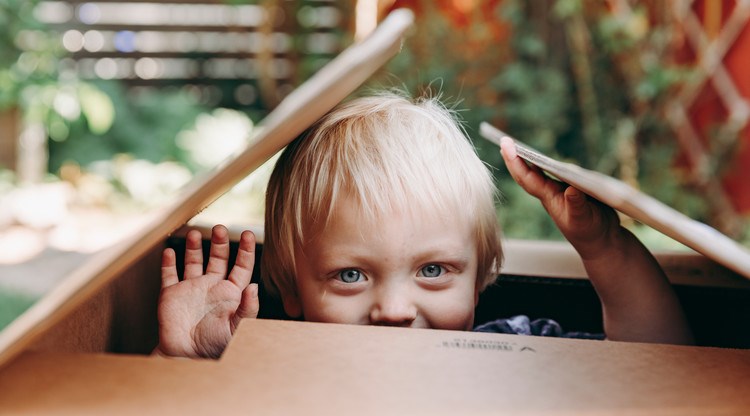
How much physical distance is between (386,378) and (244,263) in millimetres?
413

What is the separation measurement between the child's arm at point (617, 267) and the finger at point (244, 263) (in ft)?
1.03

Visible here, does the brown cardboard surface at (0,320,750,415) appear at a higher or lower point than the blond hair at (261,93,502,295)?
lower

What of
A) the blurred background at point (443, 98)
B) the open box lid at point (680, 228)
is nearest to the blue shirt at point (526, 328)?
the open box lid at point (680, 228)

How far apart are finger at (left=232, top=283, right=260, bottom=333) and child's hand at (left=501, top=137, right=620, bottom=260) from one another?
1.00 feet

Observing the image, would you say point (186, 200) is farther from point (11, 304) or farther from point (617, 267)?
point (11, 304)

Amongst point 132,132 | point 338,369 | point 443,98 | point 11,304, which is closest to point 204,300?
point 338,369

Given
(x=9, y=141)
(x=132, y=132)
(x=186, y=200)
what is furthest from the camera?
(x=132, y=132)

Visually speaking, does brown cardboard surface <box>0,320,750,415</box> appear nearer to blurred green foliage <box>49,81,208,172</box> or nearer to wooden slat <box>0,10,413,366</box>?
wooden slat <box>0,10,413,366</box>

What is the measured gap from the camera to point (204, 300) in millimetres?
835

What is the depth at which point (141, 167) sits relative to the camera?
3.19 m

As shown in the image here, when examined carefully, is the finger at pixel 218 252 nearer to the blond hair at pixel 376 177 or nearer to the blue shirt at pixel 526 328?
the blond hair at pixel 376 177

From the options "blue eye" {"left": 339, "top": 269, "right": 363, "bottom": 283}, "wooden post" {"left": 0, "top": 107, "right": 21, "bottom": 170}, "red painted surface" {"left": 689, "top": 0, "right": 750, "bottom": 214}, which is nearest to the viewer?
"blue eye" {"left": 339, "top": 269, "right": 363, "bottom": 283}

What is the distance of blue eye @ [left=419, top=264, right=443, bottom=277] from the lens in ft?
2.93

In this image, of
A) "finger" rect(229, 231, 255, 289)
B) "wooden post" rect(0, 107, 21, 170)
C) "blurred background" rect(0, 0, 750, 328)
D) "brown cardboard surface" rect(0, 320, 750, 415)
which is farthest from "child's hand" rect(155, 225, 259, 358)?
"wooden post" rect(0, 107, 21, 170)
